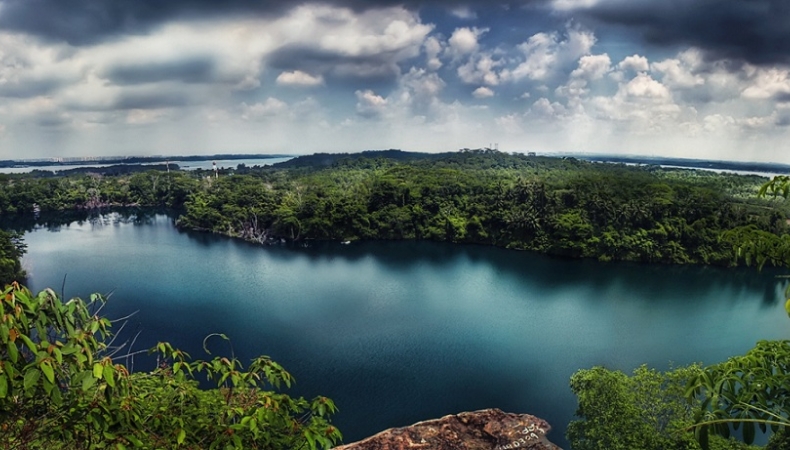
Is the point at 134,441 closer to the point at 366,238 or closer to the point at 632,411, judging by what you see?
the point at 632,411

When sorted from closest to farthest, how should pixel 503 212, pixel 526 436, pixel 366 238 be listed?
1. pixel 526 436
2. pixel 503 212
3. pixel 366 238

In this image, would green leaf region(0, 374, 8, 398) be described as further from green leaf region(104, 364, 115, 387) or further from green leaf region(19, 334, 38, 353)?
green leaf region(104, 364, 115, 387)

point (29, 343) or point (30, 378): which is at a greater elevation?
point (29, 343)

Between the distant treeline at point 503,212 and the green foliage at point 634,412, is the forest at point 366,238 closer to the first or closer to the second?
the green foliage at point 634,412

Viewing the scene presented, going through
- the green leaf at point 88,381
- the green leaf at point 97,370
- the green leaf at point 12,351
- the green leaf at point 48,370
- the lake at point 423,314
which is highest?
the green leaf at point 12,351

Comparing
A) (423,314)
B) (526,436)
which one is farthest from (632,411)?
(423,314)

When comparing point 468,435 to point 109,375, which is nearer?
point 109,375

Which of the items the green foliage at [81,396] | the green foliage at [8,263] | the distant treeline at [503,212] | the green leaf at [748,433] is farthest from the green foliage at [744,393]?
the distant treeline at [503,212]

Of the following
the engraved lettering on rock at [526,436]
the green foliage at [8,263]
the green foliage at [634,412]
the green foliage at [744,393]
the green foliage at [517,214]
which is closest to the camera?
the green foliage at [744,393]
